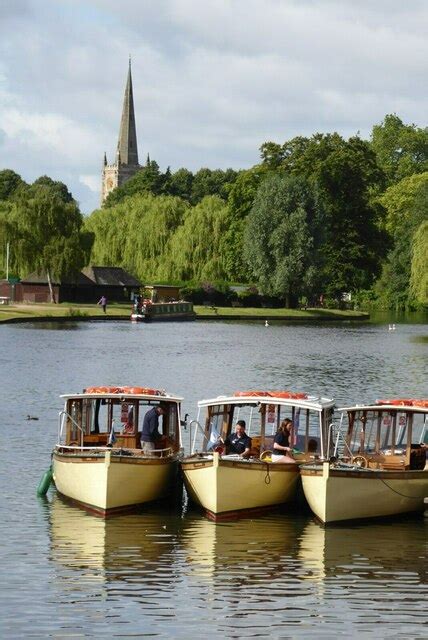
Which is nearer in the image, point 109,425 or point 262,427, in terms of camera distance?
point 262,427

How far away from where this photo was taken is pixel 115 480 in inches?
1256

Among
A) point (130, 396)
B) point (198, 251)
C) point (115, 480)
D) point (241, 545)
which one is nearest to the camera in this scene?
point (241, 545)

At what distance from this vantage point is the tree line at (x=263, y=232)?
13338 cm

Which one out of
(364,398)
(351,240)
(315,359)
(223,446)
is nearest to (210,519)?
(223,446)

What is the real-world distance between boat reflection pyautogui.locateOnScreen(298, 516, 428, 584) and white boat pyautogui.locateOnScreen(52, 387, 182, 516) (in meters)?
3.81

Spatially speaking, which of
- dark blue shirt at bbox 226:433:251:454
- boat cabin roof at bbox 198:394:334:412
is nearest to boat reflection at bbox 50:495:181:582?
dark blue shirt at bbox 226:433:251:454

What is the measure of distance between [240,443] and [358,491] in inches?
129

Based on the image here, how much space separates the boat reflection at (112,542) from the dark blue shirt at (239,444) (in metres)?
2.13

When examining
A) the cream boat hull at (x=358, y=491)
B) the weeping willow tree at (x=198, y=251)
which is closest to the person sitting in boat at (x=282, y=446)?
the cream boat hull at (x=358, y=491)

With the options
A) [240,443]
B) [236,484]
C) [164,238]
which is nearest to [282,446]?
[240,443]

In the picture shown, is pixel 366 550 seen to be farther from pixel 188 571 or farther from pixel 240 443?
pixel 240 443

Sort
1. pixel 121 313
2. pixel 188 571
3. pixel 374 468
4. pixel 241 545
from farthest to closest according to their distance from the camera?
1. pixel 121 313
2. pixel 374 468
3. pixel 241 545
4. pixel 188 571

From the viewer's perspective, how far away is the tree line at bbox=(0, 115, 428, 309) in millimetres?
133375

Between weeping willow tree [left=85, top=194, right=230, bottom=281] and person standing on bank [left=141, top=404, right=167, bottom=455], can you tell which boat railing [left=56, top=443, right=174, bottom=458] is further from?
weeping willow tree [left=85, top=194, right=230, bottom=281]
